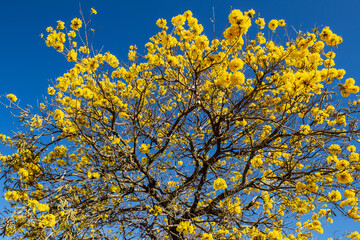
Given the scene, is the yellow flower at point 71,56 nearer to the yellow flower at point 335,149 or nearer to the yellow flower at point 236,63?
the yellow flower at point 236,63

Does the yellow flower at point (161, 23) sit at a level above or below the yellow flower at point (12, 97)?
above

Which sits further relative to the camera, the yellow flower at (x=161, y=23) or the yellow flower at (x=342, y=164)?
the yellow flower at (x=161, y=23)

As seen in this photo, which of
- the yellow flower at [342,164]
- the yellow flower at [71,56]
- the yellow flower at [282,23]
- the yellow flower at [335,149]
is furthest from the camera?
the yellow flower at [282,23]

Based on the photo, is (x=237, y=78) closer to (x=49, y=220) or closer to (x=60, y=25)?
(x=60, y=25)

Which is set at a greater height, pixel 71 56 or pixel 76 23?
pixel 76 23

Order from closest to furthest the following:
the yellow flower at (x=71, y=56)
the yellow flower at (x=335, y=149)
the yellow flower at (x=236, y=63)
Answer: the yellow flower at (x=236, y=63) < the yellow flower at (x=335, y=149) < the yellow flower at (x=71, y=56)

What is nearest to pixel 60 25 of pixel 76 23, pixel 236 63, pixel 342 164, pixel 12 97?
pixel 76 23

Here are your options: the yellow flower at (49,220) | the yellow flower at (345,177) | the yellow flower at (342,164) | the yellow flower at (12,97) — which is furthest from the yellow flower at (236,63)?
the yellow flower at (12,97)

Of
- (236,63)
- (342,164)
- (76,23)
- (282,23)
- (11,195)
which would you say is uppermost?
(76,23)

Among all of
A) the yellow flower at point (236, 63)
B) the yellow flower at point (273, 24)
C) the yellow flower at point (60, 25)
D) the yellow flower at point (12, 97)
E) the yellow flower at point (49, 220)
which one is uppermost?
the yellow flower at point (60, 25)

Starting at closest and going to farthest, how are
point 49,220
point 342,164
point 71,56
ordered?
point 342,164, point 49,220, point 71,56

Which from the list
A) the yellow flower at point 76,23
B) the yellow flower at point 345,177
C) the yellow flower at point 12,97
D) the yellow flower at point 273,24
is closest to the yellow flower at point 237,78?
the yellow flower at point 273,24

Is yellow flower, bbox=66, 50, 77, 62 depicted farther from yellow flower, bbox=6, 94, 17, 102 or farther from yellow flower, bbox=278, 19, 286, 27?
yellow flower, bbox=278, 19, 286, 27

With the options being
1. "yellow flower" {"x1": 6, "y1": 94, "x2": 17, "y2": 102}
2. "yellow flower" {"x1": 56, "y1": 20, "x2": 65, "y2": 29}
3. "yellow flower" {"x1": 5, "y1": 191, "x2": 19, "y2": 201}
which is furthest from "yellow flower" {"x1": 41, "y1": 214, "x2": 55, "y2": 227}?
"yellow flower" {"x1": 56, "y1": 20, "x2": 65, "y2": 29}
